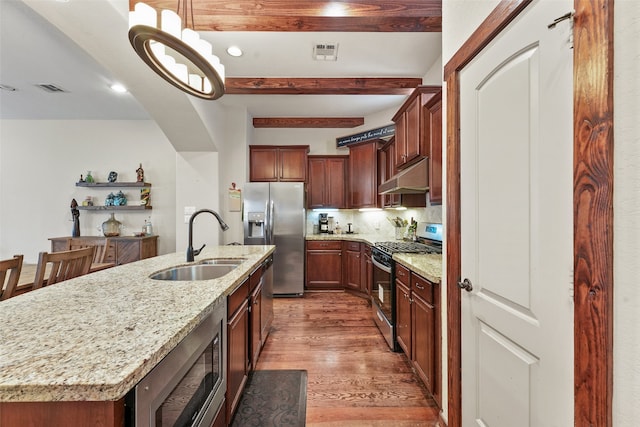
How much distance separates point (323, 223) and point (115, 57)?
357cm

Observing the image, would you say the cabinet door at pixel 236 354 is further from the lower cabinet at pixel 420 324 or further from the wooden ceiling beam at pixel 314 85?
the wooden ceiling beam at pixel 314 85

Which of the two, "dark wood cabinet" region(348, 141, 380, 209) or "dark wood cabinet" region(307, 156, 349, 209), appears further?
"dark wood cabinet" region(307, 156, 349, 209)

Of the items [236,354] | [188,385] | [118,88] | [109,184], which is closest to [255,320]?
[236,354]

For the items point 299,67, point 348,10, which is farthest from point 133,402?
point 299,67

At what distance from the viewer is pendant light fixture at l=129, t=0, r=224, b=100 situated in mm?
1283

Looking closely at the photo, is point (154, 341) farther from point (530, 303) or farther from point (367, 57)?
point (367, 57)

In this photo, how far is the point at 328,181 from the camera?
4707 millimetres

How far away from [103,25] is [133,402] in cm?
289

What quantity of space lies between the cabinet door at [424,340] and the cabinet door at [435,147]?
3.13ft

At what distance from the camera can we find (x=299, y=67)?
3.13 m

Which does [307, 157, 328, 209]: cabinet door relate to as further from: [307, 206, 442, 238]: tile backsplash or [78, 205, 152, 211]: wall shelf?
[78, 205, 152, 211]: wall shelf

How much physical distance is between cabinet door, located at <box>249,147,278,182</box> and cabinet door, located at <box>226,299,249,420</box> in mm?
3125

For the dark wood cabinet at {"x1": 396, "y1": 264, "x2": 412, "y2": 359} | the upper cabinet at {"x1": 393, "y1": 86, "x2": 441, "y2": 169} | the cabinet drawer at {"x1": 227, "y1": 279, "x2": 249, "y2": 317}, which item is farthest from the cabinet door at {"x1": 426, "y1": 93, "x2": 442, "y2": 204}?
the cabinet drawer at {"x1": 227, "y1": 279, "x2": 249, "y2": 317}

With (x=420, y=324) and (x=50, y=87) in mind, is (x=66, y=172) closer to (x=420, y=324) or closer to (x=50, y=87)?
(x=50, y=87)
